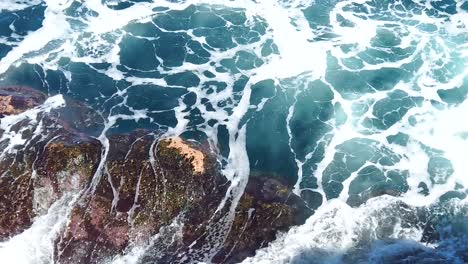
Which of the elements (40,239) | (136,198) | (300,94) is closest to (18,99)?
(40,239)

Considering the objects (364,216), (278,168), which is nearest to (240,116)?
(278,168)

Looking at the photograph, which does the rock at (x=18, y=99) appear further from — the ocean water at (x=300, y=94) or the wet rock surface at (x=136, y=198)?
the wet rock surface at (x=136, y=198)

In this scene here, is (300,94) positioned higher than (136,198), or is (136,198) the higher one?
(300,94)

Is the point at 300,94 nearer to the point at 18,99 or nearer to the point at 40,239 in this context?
the point at 18,99

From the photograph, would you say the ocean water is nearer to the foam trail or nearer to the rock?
the foam trail

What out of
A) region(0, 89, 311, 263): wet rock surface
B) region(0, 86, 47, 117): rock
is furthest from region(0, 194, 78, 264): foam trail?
region(0, 86, 47, 117): rock

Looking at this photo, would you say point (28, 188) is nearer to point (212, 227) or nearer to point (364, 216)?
point (212, 227)

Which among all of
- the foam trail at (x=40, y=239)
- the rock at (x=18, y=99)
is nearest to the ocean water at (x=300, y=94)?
the foam trail at (x=40, y=239)
